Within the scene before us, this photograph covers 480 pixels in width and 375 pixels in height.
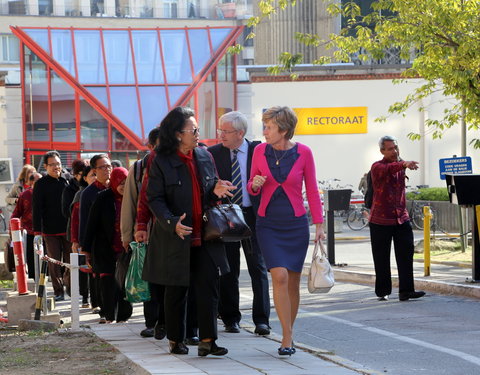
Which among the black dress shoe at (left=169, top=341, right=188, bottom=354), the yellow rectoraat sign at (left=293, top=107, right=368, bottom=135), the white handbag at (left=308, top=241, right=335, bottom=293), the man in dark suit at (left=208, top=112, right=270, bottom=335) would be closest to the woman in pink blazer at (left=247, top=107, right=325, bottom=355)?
the white handbag at (left=308, top=241, right=335, bottom=293)

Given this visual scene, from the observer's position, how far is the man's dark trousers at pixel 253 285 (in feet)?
32.8

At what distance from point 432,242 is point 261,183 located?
1449 centimetres

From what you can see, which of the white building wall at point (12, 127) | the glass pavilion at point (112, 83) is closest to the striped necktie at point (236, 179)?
the glass pavilion at point (112, 83)

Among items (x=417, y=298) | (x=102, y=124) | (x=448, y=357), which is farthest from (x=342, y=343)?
(x=102, y=124)

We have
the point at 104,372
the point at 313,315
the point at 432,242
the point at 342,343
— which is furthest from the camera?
the point at 432,242

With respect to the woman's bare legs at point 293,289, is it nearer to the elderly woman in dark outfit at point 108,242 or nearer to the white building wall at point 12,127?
the elderly woman in dark outfit at point 108,242

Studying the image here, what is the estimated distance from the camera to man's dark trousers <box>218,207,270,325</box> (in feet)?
A: 32.8

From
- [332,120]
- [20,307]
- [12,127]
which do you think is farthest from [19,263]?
[332,120]

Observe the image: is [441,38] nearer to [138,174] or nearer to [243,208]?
[243,208]

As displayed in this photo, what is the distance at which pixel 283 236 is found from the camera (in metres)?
8.52

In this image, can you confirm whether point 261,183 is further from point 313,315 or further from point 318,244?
point 313,315

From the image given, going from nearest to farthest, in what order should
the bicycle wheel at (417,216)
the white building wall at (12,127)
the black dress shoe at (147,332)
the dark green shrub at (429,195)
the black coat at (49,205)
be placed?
the black dress shoe at (147,332), the black coat at (49,205), the bicycle wheel at (417,216), the dark green shrub at (429,195), the white building wall at (12,127)

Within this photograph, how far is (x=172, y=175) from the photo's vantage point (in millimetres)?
8172

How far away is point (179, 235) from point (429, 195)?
85.5 ft
